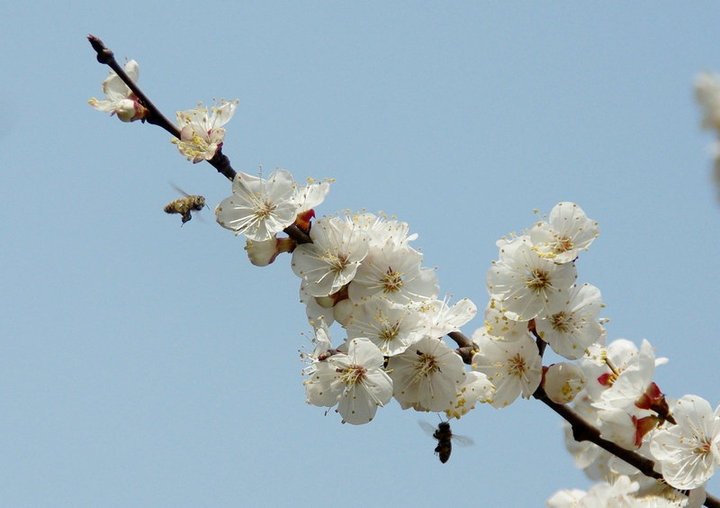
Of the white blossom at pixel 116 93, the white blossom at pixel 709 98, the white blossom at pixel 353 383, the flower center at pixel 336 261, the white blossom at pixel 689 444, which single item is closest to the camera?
the white blossom at pixel 709 98

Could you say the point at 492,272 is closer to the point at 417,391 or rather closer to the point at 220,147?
the point at 417,391

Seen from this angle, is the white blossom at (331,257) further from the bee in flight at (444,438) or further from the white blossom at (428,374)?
the bee in flight at (444,438)

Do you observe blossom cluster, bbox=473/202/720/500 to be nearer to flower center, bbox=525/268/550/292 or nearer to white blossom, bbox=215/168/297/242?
flower center, bbox=525/268/550/292

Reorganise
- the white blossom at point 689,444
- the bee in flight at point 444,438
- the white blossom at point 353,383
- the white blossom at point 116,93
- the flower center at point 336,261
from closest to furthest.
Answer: the white blossom at point 689,444
the white blossom at point 353,383
the flower center at point 336,261
the white blossom at point 116,93
the bee in flight at point 444,438

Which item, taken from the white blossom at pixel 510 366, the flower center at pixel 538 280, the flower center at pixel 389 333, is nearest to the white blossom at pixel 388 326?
the flower center at pixel 389 333

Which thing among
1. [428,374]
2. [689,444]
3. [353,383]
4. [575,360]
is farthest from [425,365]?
[689,444]

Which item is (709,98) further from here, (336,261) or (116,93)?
(116,93)
